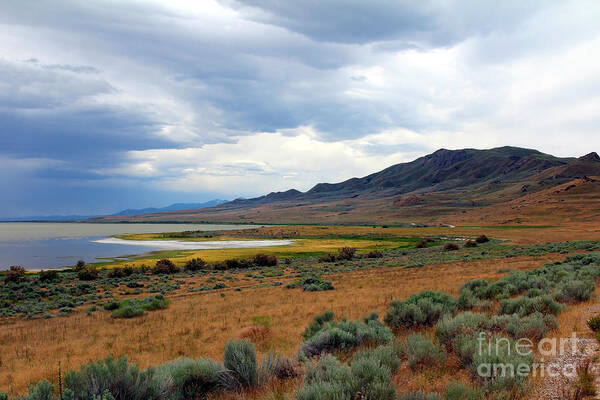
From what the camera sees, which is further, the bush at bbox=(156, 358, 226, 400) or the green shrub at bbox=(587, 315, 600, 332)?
the green shrub at bbox=(587, 315, 600, 332)

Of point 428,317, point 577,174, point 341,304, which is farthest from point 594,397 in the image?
point 577,174

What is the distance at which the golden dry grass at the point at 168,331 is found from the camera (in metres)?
8.31

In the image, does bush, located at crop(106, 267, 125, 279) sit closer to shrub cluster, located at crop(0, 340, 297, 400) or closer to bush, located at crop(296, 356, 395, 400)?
shrub cluster, located at crop(0, 340, 297, 400)

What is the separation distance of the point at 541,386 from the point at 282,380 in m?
3.56

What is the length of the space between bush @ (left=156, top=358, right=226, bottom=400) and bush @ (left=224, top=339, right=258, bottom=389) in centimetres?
18

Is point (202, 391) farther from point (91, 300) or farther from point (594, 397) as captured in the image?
point (91, 300)

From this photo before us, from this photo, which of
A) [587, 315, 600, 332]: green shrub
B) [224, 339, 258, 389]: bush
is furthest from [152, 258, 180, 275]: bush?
[587, 315, 600, 332]: green shrub

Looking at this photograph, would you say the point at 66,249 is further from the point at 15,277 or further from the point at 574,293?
the point at 574,293

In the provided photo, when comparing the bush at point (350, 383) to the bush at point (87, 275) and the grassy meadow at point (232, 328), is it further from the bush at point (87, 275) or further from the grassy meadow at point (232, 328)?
the bush at point (87, 275)

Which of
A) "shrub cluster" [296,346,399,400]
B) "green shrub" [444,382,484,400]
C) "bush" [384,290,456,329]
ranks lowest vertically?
"bush" [384,290,456,329]

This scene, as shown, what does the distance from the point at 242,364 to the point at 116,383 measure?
1772 mm

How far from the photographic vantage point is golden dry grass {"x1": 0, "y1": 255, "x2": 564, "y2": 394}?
327 inches

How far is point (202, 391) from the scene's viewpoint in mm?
5113

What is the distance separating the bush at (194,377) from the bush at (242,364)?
0.18 meters
